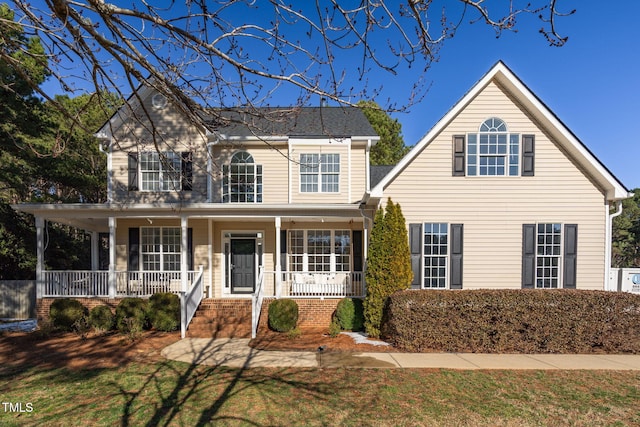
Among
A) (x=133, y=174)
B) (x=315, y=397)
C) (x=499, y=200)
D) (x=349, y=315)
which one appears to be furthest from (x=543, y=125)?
(x=133, y=174)

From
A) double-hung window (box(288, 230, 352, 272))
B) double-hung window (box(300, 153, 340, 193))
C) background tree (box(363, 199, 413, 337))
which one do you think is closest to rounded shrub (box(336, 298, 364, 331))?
background tree (box(363, 199, 413, 337))

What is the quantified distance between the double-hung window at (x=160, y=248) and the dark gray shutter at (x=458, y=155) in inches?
374

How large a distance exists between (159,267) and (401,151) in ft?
77.3

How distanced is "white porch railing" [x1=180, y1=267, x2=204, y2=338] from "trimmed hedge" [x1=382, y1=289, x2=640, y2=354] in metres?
5.65

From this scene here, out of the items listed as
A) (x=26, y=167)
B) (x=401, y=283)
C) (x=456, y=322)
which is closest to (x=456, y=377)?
(x=456, y=322)

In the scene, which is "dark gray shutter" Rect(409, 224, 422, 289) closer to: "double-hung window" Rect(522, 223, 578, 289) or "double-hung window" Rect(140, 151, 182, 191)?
"double-hung window" Rect(522, 223, 578, 289)

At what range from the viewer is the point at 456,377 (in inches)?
248

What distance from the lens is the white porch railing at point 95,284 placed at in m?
10.8

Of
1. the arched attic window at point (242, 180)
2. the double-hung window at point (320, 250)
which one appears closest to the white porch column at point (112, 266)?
the arched attic window at point (242, 180)

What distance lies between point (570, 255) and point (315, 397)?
8684mm

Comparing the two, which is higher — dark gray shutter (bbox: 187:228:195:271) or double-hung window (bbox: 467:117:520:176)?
double-hung window (bbox: 467:117:520:176)

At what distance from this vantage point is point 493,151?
399 inches

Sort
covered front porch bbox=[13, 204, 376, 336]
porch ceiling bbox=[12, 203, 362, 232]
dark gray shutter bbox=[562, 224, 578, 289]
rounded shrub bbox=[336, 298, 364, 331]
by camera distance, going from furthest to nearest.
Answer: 1. covered front porch bbox=[13, 204, 376, 336]
2. porch ceiling bbox=[12, 203, 362, 232]
3. rounded shrub bbox=[336, 298, 364, 331]
4. dark gray shutter bbox=[562, 224, 578, 289]

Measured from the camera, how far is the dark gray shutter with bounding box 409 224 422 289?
32.4 feet
